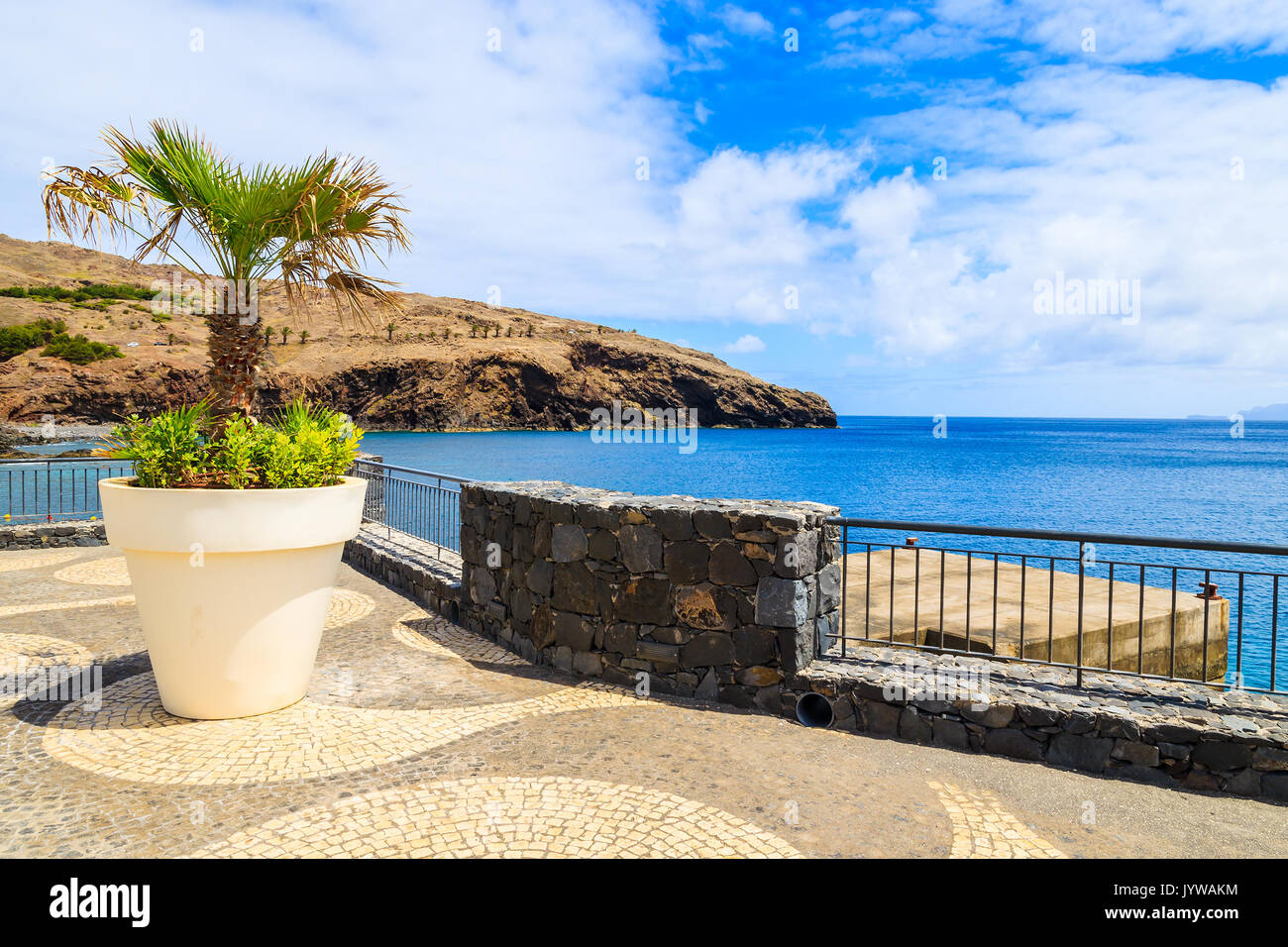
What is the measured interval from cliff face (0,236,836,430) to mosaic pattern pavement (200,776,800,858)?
49947 mm

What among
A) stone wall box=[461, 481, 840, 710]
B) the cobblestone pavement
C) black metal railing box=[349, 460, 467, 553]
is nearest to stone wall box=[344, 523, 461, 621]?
black metal railing box=[349, 460, 467, 553]

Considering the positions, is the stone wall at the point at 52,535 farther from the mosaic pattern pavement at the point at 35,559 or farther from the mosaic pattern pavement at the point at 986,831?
the mosaic pattern pavement at the point at 986,831

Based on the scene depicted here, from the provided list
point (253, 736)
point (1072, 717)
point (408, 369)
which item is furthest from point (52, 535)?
point (408, 369)

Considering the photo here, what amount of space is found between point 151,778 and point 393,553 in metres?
5.30

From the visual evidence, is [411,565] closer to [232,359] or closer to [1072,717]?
[232,359]

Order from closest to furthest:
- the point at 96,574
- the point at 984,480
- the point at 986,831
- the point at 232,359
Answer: the point at 986,831, the point at 232,359, the point at 96,574, the point at 984,480

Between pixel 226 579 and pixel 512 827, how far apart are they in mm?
2360

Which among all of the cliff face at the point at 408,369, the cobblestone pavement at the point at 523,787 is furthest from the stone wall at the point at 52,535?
the cliff face at the point at 408,369

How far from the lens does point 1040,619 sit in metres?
8.37

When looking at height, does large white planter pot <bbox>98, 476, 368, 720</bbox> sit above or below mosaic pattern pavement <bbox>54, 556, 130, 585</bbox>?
above

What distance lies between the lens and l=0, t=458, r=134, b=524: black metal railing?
1045cm

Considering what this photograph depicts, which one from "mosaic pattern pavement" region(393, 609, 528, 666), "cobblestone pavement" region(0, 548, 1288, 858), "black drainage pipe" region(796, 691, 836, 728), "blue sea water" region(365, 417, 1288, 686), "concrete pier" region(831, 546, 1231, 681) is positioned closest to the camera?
"cobblestone pavement" region(0, 548, 1288, 858)

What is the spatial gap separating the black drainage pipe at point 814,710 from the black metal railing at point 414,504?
13.3 feet

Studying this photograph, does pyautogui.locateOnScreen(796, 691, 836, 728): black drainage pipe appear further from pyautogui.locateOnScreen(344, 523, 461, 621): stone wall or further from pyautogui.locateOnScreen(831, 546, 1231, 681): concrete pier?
pyautogui.locateOnScreen(344, 523, 461, 621): stone wall
